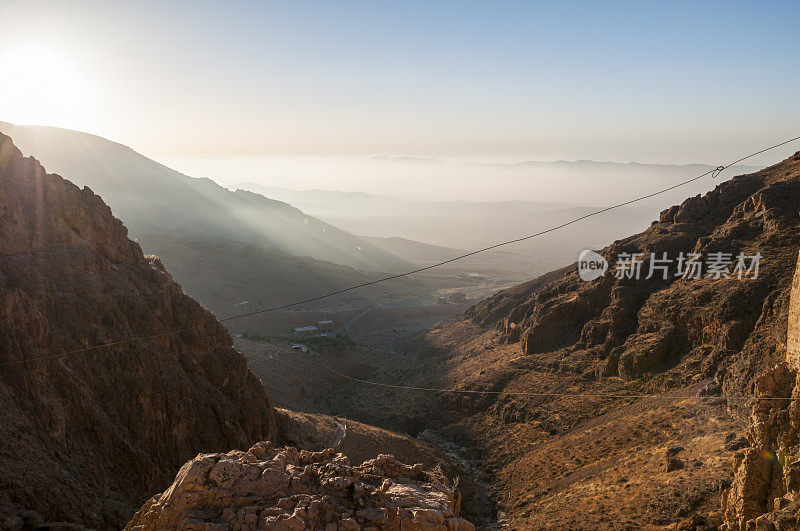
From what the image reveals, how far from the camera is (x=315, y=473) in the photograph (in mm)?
8680

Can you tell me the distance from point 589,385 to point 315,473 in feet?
76.0

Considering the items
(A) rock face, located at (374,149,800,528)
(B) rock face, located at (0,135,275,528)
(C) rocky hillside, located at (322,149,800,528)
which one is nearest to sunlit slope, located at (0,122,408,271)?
(B) rock face, located at (0,135,275,528)

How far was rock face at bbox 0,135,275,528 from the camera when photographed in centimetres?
1295

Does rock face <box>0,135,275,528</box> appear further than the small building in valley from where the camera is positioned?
No

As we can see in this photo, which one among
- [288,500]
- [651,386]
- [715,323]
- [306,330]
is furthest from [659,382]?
[306,330]

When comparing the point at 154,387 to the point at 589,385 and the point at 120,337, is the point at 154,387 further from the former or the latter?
the point at 589,385

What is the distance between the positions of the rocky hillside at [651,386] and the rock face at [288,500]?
8.56m

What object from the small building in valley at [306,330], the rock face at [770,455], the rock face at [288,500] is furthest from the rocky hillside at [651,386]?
the small building in valley at [306,330]

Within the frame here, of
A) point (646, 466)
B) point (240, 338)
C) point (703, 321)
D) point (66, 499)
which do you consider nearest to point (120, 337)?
point (66, 499)

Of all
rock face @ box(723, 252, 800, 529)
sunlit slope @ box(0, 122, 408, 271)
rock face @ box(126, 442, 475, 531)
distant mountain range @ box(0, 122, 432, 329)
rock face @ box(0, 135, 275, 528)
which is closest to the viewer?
rock face @ box(126, 442, 475, 531)

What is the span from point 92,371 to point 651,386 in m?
23.5

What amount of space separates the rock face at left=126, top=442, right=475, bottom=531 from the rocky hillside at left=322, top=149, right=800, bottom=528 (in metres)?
8.56

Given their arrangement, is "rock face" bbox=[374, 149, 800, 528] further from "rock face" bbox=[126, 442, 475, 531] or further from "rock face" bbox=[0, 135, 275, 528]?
"rock face" bbox=[0, 135, 275, 528]

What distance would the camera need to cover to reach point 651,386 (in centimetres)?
2538
